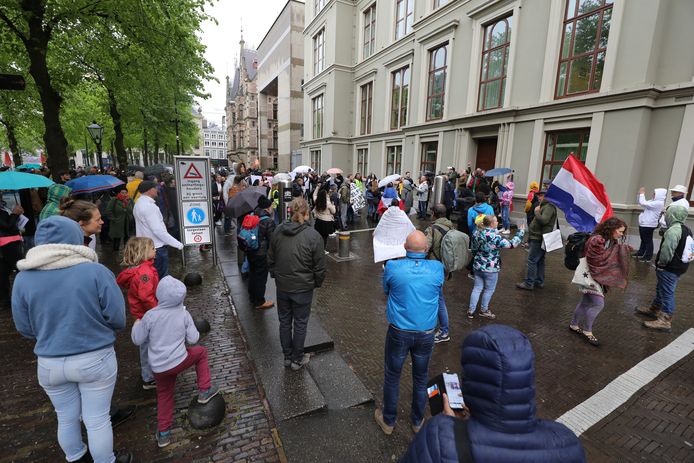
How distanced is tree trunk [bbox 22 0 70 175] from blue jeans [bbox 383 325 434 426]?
1189cm

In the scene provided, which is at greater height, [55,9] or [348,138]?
[55,9]

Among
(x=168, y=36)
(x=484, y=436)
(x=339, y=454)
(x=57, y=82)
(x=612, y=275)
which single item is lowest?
(x=339, y=454)

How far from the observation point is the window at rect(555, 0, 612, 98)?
10367 millimetres

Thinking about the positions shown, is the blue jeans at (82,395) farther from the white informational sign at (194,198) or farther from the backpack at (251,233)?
the white informational sign at (194,198)

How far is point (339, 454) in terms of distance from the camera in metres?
2.83

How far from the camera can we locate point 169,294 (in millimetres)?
2693

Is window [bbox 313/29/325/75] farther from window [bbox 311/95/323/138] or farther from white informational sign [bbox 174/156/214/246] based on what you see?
white informational sign [bbox 174/156/214/246]

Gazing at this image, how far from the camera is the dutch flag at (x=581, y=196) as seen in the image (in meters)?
5.40

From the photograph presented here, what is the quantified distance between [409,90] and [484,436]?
20.0m

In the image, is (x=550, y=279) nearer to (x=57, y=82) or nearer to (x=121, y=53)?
(x=121, y=53)

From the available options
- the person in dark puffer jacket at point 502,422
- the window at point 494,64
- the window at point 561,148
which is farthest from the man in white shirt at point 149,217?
the window at point 494,64

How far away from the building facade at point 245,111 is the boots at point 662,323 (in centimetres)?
5741

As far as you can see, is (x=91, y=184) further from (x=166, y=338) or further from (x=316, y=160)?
(x=316, y=160)

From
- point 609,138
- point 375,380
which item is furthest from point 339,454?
point 609,138
